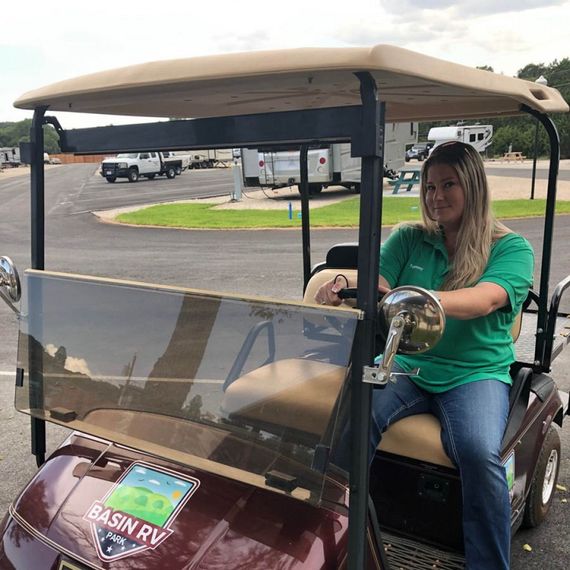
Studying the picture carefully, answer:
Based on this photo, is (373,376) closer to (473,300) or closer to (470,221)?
(473,300)

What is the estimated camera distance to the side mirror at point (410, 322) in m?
1.35

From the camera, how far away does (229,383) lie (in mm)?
1731

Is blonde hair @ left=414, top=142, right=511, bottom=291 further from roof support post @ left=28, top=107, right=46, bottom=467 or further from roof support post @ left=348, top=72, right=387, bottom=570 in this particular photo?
roof support post @ left=28, top=107, right=46, bottom=467

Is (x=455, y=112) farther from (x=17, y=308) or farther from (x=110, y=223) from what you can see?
Answer: (x=110, y=223)

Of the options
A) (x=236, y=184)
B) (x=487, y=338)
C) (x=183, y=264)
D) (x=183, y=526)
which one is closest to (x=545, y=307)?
(x=487, y=338)

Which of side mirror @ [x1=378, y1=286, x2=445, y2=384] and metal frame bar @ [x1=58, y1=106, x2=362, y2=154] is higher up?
metal frame bar @ [x1=58, y1=106, x2=362, y2=154]

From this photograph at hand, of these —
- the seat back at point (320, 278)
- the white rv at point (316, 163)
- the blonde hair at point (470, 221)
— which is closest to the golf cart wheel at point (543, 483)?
the blonde hair at point (470, 221)

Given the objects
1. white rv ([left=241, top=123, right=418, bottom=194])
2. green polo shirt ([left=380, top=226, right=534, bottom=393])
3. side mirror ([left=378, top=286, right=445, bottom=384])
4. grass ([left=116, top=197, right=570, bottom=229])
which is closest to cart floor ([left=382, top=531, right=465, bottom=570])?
green polo shirt ([left=380, top=226, right=534, bottom=393])

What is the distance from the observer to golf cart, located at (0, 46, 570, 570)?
1.43 meters

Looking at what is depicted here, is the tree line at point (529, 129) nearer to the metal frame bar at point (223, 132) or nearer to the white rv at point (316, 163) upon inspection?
the white rv at point (316, 163)

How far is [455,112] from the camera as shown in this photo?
285 cm

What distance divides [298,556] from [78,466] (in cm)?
76

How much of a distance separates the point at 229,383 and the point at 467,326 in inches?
37.5

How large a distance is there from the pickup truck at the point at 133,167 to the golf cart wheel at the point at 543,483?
1135 inches
